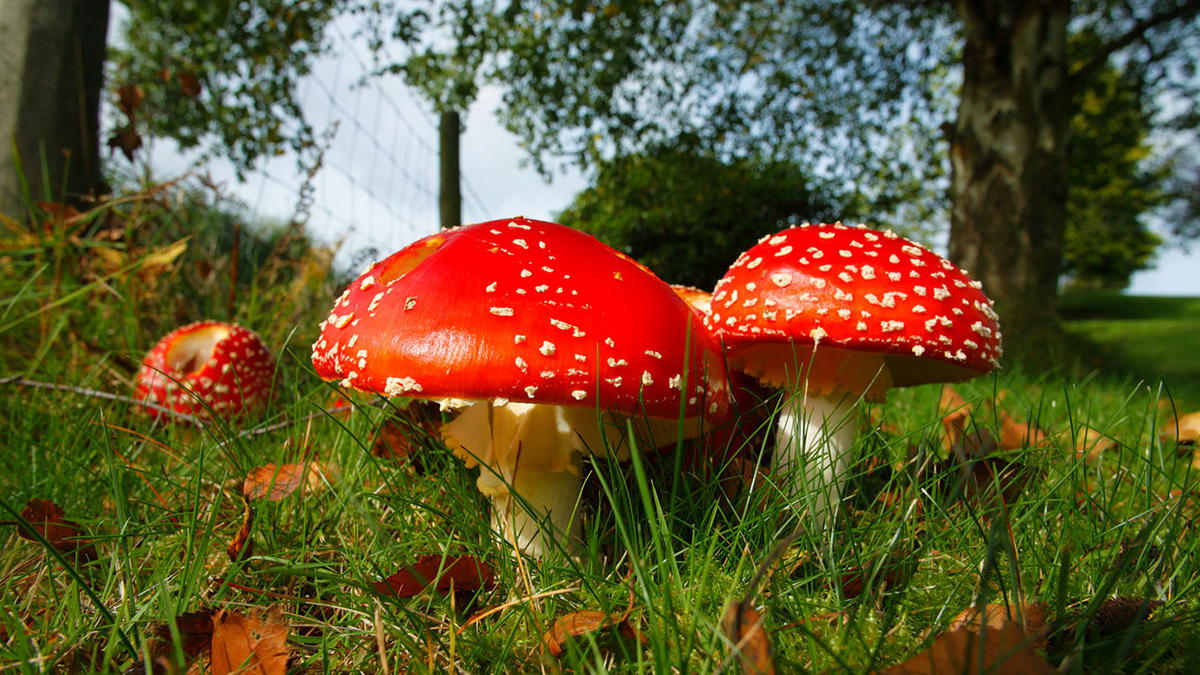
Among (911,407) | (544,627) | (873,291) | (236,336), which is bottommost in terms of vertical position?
(544,627)

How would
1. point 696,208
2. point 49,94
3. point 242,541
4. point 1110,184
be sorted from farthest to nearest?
point 1110,184, point 696,208, point 49,94, point 242,541

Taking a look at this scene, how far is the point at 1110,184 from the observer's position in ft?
59.5

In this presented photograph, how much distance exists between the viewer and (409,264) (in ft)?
4.54

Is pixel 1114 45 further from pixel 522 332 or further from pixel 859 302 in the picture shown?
pixel 522 332

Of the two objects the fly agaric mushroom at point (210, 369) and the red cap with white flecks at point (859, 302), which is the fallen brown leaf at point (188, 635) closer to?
the red cap with white flecks at point (859, 302)

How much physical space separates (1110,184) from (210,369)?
23128 mm

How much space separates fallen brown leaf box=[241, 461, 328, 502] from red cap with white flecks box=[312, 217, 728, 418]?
0.34m

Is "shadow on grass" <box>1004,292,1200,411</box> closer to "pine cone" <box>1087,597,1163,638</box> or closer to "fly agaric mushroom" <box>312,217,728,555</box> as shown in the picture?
"pine cone" <box>1087,597,1163,638</box>

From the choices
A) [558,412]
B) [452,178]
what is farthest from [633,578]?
[452,178]

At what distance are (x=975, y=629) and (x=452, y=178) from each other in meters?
2.99

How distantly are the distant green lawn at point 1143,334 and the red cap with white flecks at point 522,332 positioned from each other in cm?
97

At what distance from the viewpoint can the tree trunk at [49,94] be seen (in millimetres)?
3100

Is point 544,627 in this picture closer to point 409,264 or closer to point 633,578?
point 633,578

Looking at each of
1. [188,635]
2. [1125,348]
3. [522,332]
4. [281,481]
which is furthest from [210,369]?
[1125,348]
